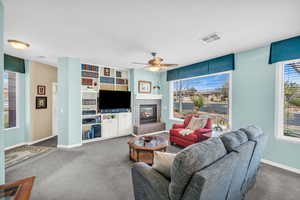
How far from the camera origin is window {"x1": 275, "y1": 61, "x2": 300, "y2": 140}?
2.62 metres

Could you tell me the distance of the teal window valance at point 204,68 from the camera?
3536 mm

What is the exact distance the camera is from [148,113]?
220 inches

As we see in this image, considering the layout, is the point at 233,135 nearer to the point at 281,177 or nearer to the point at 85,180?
the point at 281,177

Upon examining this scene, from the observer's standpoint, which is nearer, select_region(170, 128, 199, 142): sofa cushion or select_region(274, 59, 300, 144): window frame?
select_region(274, 59, 300, 144): window frame

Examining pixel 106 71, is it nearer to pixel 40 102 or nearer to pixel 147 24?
pixel 40 102

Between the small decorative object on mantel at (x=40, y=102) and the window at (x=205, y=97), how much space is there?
15.7ft

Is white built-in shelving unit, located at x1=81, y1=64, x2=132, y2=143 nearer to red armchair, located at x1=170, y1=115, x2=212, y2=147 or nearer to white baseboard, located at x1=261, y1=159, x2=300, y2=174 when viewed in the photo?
red armchair, located at x1=170, y1=115, x2=212, y2=147

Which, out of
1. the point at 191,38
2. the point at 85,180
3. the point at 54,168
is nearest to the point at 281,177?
the point at 191,38

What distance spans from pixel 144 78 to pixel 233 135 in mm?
4254

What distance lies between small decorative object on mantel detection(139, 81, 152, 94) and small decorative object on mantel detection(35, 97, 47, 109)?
3.41 m

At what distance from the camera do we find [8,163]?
2.71 m

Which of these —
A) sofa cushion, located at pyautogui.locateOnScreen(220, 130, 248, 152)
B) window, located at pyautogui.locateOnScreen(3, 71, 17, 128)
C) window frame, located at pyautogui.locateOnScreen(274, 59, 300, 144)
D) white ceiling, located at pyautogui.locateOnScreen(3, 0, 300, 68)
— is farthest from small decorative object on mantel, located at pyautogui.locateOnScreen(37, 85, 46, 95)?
window frame, located at pyautogui.locateOnScreen(274, 59, 300, 144)

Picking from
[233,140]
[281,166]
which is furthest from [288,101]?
[233,140]

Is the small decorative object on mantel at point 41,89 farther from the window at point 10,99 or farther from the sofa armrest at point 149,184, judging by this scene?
the sofa armrest at point 149,184
